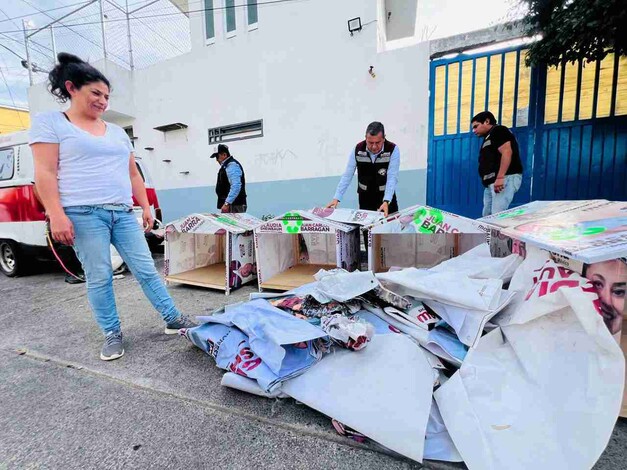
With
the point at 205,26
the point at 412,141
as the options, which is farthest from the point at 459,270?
the point at 205,26

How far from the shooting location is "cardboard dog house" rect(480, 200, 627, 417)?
1.01 metres

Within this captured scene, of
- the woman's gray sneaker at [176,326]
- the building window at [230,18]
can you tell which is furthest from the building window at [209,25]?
the woman's gray sneaker at [176,326]

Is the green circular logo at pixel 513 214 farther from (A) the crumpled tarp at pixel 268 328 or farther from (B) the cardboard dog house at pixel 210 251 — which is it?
(B) the cardboard dog house at pixel 210 251

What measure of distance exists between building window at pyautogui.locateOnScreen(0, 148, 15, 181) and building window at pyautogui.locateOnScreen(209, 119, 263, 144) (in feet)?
10.8

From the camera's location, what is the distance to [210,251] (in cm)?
352

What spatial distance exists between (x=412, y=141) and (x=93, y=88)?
13.4 ft

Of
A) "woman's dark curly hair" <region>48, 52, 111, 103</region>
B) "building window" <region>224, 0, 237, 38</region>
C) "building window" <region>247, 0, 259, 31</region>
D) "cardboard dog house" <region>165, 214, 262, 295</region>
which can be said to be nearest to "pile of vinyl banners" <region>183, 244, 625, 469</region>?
"cardboard dog house" <region>165, 214, 262, 295</region>

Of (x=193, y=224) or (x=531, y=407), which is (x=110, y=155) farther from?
(x=531, y=407)

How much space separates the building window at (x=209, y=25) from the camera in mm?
6207

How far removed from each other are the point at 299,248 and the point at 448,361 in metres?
2.18

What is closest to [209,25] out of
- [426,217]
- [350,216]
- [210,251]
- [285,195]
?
[285,195]

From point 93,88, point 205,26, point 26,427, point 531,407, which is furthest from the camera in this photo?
point 205,26

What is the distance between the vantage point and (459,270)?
1.78m

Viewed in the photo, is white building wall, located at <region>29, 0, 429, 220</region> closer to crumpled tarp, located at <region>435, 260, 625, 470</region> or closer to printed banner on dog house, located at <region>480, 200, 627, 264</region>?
printed banner on dog house, located at <region>480, 200, 627, 264</region>
